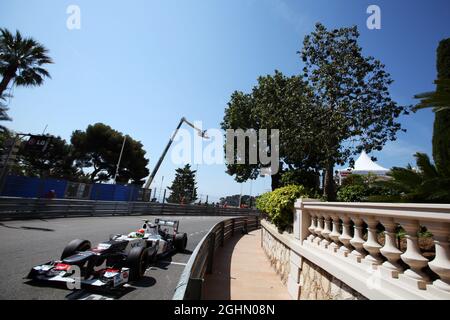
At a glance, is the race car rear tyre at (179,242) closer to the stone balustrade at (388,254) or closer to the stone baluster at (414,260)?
the stone balustrade at (388,254)

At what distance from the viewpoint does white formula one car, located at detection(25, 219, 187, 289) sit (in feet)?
14.5

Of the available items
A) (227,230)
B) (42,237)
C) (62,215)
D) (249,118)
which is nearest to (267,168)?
(249,118)

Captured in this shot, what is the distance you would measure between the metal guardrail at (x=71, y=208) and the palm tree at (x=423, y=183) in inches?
561

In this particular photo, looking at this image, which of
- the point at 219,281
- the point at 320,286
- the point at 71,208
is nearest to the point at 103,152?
the point at 71,208

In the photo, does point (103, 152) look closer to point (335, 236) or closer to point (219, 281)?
point (219, 281)

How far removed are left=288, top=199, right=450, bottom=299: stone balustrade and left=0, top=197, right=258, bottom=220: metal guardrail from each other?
13333 millimetres

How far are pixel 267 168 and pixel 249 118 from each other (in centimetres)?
Result: 575

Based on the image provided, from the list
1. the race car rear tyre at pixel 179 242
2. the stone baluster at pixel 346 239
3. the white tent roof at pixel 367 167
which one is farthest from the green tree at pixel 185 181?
the stone baluster at pixel 346 239

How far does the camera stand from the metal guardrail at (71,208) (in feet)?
38.6

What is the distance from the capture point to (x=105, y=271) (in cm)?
479

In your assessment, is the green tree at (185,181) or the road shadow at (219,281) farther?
the green tree at (185,181)

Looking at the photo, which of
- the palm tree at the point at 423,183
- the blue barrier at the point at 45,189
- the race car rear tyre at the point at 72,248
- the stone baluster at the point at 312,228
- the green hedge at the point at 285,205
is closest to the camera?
the palm tree at the point at 423,183
